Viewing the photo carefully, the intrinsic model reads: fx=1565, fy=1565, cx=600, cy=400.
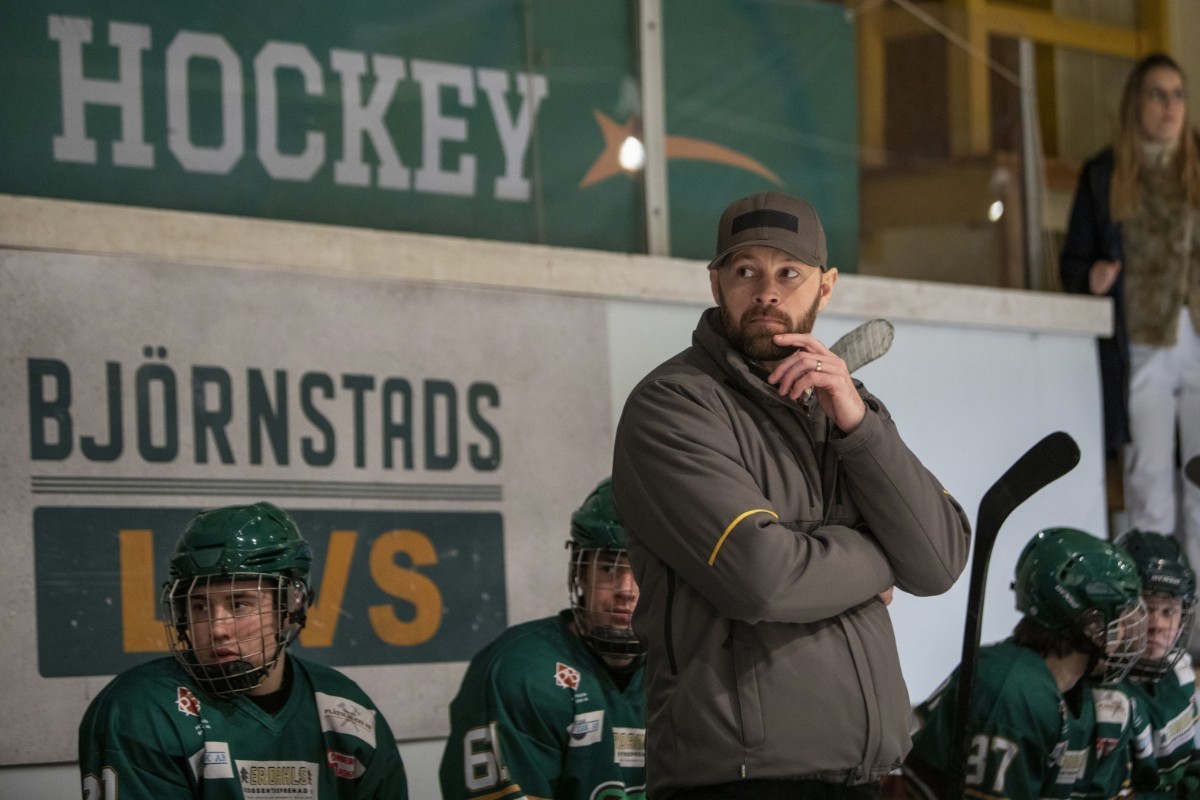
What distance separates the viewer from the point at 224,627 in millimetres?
3088

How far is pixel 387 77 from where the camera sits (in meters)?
4.62

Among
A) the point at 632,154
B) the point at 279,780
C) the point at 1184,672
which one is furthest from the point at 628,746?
the point at 632,154

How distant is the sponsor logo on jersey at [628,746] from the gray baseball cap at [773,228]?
1.54 meters

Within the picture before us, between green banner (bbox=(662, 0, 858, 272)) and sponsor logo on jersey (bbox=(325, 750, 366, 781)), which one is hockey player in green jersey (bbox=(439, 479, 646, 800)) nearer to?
sponsor logo on jersey (bbox=(325, 750, 366, 781))

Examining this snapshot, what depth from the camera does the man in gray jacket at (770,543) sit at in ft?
6.84

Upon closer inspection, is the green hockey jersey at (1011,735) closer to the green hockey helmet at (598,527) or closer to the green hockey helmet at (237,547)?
the green hockey helmet at (598,527)

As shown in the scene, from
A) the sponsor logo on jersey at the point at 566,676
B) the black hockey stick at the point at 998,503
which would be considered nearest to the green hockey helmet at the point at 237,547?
the sponsor logo on jersey at the point at 566,676

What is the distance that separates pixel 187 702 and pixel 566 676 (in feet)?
→ 2.84

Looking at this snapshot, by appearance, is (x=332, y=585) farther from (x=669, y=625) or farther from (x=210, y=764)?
(x=669, y=625)

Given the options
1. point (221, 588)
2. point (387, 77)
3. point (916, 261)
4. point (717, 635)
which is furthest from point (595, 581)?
point (916, 261)

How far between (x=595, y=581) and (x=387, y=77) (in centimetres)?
181

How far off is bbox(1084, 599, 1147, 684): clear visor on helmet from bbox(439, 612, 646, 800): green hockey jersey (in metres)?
1.21

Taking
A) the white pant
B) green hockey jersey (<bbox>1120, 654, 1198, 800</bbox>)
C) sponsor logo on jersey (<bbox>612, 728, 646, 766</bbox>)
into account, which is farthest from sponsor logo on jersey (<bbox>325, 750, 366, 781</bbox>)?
the white pant

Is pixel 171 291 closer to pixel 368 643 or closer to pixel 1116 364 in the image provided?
pixel 368 643
